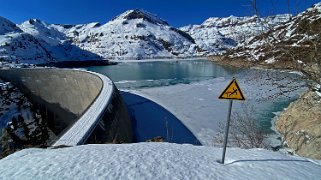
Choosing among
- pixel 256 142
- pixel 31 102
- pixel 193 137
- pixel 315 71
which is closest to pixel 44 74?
pixel 31 102

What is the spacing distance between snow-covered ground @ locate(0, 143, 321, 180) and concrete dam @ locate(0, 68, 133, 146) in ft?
17.6

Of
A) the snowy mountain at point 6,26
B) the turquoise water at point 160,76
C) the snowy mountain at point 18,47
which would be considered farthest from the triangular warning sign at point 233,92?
the snowy mountain at point 6,26

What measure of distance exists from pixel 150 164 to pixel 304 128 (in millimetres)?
12751

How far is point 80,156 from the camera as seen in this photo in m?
6.69

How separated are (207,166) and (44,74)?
3903cm

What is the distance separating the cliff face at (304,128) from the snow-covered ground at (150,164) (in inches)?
179

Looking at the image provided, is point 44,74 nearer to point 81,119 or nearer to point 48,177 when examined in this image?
point 81,119

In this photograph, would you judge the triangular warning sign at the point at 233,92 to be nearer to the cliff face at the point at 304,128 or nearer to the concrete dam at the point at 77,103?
the cliff face at the point at 304,128

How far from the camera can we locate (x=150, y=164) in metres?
6.35

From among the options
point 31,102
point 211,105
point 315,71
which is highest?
point 315,71

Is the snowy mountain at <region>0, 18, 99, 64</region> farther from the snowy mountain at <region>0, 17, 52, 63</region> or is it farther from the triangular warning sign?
the triangular warning sign

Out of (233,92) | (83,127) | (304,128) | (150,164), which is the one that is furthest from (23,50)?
(233,92)

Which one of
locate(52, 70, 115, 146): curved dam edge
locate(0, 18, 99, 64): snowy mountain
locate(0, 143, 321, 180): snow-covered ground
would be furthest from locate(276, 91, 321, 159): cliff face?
locate(0, 18, 99, 64): snowy mountain

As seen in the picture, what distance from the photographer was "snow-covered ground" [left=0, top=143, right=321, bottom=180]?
5758 mm
